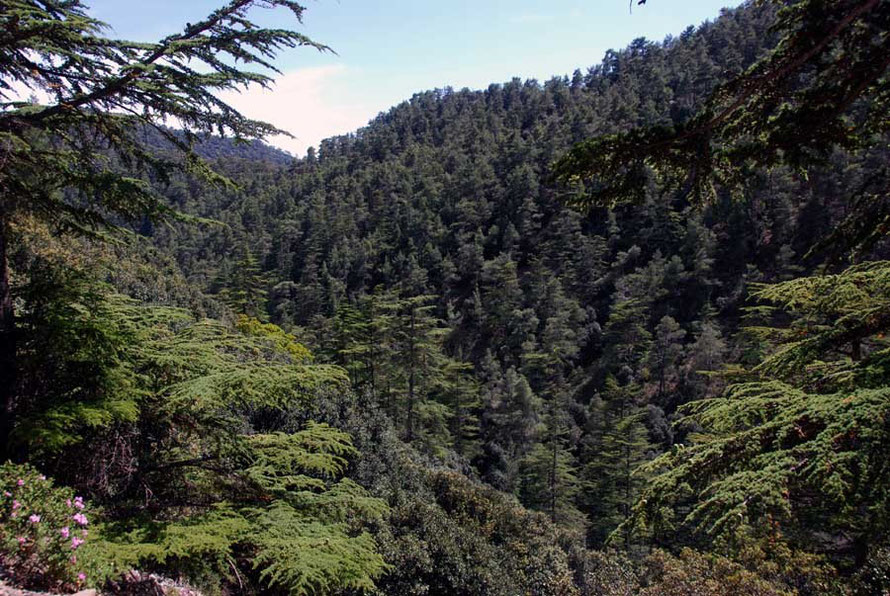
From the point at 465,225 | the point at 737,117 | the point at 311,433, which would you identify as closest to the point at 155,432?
the point at 311,433

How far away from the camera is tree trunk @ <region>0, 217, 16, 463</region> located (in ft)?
15.6

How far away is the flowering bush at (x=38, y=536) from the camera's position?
130 inches

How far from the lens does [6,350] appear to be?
4.91 meters

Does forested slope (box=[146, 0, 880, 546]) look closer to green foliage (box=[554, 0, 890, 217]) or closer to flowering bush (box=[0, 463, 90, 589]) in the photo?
green foliage (box=[554, 0, 890, 217])

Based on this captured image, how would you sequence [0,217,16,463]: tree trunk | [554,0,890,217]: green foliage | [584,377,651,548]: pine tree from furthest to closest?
[584,377,651,548]: pine tree → [0,217,16,463]: tree trunk → [554,0,890,217]: green foliage

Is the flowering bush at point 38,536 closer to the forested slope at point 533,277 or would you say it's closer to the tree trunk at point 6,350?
the tree trunk at point 6,350

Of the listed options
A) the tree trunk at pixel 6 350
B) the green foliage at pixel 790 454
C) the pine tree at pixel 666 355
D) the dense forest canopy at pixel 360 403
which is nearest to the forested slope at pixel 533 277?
the pine tree at pixel 666 355

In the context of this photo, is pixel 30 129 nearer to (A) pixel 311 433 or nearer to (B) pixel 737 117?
(A) pixel 311 433

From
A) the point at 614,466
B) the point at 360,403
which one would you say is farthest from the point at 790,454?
the point at 614,466

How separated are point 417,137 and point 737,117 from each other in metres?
111

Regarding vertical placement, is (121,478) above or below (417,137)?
below

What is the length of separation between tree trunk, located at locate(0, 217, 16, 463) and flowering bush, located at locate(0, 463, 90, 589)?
124cm

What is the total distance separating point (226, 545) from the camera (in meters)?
4.53

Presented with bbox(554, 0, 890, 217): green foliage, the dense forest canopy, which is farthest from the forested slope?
the dense forest canopy
